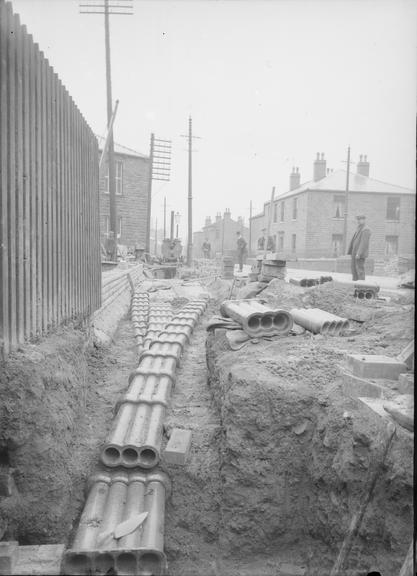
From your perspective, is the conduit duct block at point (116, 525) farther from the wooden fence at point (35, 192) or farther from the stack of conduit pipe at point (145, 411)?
the wooden fence at point (35, 192)

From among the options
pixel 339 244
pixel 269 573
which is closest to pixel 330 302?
pixel 269 573

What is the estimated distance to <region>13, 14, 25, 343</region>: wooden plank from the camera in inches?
139

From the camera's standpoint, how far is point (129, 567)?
9.89ft

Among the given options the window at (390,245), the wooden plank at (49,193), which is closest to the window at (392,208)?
the window at (390,245)

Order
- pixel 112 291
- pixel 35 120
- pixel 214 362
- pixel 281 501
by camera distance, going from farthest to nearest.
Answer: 1. pixel 112 291
2. pixel 214 362
3. pixel 35 120
4. pixel 281 501

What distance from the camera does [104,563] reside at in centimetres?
298

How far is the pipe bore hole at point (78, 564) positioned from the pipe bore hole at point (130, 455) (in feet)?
3.27

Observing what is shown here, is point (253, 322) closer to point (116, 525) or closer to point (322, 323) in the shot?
point (322, 323)

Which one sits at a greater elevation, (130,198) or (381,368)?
(130,198)

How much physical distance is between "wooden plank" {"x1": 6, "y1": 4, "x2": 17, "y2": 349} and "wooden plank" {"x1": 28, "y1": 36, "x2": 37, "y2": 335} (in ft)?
1.12

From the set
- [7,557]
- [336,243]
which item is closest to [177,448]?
[7,557]

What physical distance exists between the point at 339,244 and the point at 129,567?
110ft

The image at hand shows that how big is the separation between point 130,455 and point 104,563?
3.38ft

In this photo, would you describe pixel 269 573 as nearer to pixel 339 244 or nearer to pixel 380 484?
pixel 380 484
